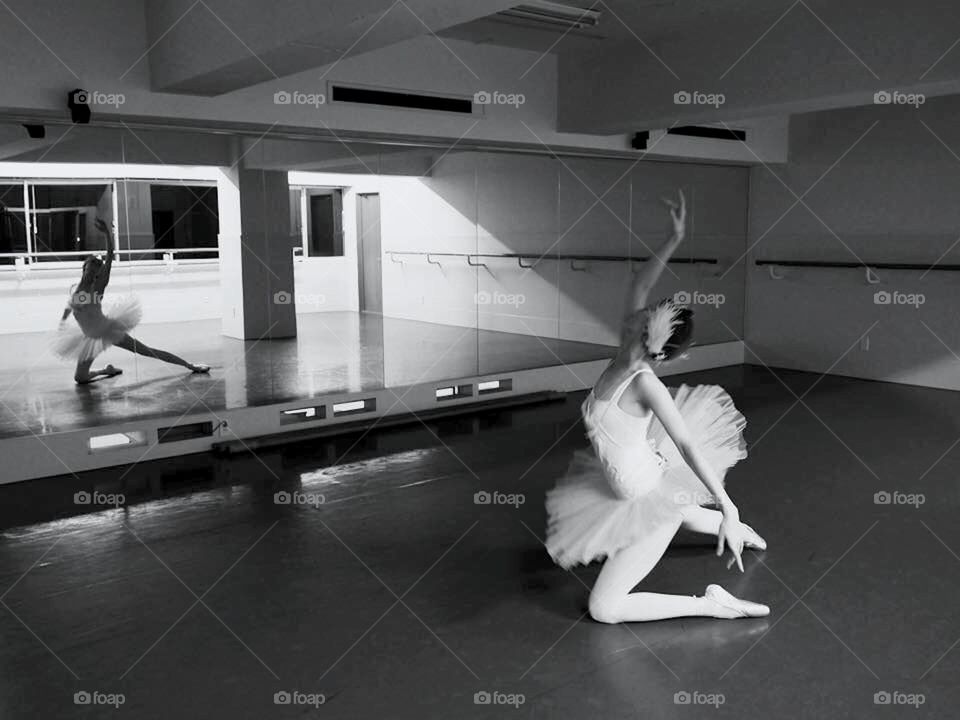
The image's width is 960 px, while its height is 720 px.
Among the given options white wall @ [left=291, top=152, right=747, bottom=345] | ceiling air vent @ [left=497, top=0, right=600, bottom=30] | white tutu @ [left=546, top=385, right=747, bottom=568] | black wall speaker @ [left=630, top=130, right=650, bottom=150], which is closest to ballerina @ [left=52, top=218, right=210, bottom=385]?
white wall @ [left=291, top=152, right=747, bottom=345]

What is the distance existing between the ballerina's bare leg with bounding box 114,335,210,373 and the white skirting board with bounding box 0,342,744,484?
0.36 meters

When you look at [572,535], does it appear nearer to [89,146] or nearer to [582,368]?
[89,146]

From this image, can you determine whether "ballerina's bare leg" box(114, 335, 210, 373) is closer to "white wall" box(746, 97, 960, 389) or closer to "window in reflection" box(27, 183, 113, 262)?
"window in reflection" box(27, 183, 113, 262)

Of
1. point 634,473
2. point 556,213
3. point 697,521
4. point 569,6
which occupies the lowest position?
point 697,521

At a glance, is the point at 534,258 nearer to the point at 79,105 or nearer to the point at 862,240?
the point at 862,240

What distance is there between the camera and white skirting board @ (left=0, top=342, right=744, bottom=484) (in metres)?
5.83

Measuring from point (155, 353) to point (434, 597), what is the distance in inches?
131

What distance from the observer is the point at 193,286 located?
6410 millimetres

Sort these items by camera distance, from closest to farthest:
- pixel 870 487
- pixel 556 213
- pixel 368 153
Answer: pixel 870 487, pixel 368 153, pixel 556 213

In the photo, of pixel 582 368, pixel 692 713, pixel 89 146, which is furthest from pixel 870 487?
pixel 89 146

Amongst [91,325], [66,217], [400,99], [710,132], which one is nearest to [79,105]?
[66,217]

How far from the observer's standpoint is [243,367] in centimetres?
677

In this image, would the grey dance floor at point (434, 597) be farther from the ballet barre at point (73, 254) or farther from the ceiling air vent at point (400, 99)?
the ceiling air vent at point (400, 99)

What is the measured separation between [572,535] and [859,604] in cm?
131
